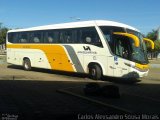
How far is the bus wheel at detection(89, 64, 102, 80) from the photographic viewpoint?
71.3ft

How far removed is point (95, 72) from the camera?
2186 centimetres

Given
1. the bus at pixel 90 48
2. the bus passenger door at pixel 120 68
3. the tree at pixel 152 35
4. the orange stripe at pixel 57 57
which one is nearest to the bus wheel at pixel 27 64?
the bus at pixel 90 48

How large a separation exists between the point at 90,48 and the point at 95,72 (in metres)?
1.33

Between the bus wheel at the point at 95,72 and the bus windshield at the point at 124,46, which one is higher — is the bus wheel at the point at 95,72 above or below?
below

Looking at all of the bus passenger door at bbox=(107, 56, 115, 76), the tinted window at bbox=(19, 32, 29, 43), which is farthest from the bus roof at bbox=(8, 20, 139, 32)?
the bus passenger door at bbox=(107, 56, 115, 76)

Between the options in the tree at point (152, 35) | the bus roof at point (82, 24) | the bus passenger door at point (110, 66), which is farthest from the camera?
the tree at point (152, 35)

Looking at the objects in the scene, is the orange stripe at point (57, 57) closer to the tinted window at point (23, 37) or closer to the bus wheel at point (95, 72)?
the tinted window at point (23, 37)

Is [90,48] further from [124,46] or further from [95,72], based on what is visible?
[124,46]

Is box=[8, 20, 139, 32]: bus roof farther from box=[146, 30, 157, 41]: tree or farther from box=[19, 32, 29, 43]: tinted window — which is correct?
box=[146, 30, 157, 41]: tree

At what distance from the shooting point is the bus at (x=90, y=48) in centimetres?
2048

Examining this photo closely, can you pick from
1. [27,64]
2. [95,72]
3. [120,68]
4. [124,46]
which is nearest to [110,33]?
[124,46]

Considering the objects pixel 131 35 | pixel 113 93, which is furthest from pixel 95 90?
pixel 131 35

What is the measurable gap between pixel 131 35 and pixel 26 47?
31.4 ft

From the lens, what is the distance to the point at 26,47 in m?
27.5
